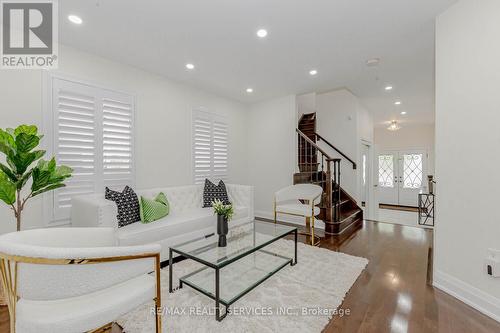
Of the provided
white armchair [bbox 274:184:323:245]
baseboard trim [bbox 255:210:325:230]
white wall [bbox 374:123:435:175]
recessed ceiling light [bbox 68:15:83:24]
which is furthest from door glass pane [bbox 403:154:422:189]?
recessed ceiling light [bbox 68:15:83:24]

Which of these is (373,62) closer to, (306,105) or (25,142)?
(306,105)

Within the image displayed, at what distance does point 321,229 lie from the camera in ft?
15.1

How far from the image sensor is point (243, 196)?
4.30 metres

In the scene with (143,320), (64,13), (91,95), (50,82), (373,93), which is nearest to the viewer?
(143,320)

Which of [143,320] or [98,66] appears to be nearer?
[143,320]

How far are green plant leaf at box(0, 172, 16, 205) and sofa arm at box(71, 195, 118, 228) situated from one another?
0.65 metres

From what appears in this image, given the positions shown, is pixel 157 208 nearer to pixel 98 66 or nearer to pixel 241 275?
pixel 241 275

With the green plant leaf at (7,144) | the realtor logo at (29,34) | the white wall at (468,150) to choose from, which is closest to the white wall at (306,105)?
the white wall at (468,150)

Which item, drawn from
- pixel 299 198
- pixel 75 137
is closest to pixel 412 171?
pixel 299 198

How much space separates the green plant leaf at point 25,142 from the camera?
2.01m

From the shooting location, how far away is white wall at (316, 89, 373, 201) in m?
5.39

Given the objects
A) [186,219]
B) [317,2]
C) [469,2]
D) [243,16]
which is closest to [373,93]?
[469,2]

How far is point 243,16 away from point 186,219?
2.65 metres

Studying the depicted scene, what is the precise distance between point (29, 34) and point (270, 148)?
169 inches
